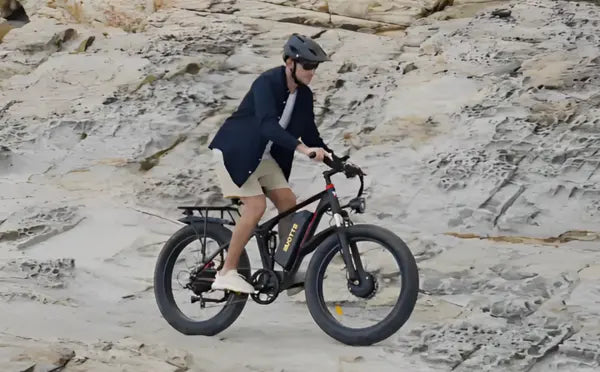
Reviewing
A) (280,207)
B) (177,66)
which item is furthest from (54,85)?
(280,207)

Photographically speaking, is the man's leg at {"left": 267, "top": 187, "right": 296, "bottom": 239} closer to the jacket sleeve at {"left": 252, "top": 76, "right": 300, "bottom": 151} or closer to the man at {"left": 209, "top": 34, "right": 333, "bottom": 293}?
the man at {"left": 209, "top": 34, "right": 333, "bottom": 293}

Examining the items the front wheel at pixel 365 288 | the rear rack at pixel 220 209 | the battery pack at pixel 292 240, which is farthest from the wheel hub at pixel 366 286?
the rear rack at pixel 220 209

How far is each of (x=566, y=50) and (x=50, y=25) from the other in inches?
291

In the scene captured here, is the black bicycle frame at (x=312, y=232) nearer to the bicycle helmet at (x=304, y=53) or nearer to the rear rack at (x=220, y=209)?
the rear rack at (x=220, y=209)

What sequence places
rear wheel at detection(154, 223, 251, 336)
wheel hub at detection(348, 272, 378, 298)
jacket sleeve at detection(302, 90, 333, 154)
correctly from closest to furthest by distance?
wheel hub at detection(348, 272, 378, 298)
jacket sleeve at detection(302, 90, 333, 154)
rear wheel at detection(154, 223, 251, 336)

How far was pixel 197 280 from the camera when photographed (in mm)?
5797

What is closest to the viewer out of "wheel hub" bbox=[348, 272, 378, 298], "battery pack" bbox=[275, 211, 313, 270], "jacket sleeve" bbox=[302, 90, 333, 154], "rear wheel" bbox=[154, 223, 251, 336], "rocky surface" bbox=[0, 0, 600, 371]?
"wheel hub" bbox=[348, 272, 378, 298]

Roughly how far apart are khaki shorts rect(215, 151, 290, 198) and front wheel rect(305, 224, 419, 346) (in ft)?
1.75

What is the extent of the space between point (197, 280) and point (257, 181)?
75cm

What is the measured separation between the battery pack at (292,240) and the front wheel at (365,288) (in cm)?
17

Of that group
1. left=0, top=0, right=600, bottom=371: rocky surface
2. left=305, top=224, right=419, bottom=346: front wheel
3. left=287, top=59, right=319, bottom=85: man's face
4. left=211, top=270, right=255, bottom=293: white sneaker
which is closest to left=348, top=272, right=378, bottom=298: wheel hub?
left=305, top=224, right=419, bottom=346: front wheel

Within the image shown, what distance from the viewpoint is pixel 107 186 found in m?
9.29

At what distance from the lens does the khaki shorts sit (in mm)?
5523

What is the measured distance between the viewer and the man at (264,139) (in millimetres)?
5332
